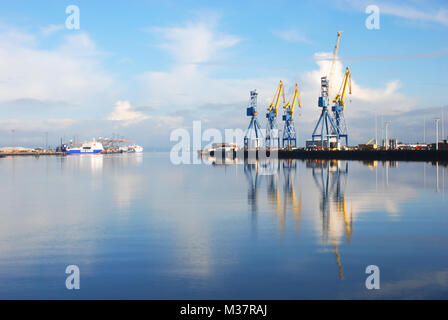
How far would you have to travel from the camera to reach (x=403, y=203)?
23.4 meters

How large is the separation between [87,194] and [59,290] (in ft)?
72.9

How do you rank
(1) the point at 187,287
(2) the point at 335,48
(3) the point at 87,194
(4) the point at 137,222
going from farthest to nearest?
(2) the point at 335,48, (3) the point at 87,194, (4) the point at 137,222, (1) the point at 187,287
